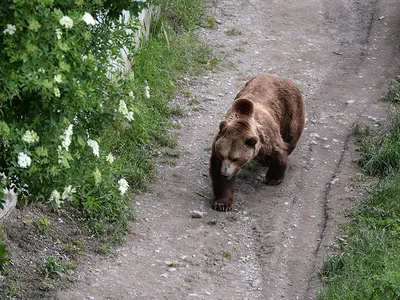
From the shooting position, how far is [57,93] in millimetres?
4410

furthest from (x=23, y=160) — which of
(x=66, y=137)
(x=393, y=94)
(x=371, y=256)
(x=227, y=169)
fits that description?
(x=393, y=94)

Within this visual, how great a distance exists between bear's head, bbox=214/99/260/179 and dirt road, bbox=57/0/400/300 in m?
0.44

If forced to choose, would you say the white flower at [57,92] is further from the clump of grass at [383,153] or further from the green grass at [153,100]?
the clump of grass at [383,153]

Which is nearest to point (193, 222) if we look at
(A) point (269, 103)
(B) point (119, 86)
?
(A) point (269, 103)

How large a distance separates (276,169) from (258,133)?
450 mm

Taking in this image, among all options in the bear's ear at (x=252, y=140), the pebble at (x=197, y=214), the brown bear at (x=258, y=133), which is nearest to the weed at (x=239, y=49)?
the brown bear at (x=258, y=133)

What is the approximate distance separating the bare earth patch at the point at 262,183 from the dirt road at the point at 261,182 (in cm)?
1

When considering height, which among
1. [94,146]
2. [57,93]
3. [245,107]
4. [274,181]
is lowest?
[274,181]

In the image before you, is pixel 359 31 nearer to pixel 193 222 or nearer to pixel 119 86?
pixel 193 222

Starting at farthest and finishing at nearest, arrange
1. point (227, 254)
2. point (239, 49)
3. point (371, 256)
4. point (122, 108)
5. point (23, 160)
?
point (239, 49) < point (227, 254) < point (371, 256) < point (122, 108) < point (23, 160)

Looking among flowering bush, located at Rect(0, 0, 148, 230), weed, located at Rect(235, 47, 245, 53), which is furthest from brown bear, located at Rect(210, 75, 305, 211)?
weed, located at Rect(235, 47, 245, 53)

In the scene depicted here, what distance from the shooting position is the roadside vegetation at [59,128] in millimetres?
4324

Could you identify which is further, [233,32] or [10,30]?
[233,32]

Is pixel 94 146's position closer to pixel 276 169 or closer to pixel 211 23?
pixel 276 169
